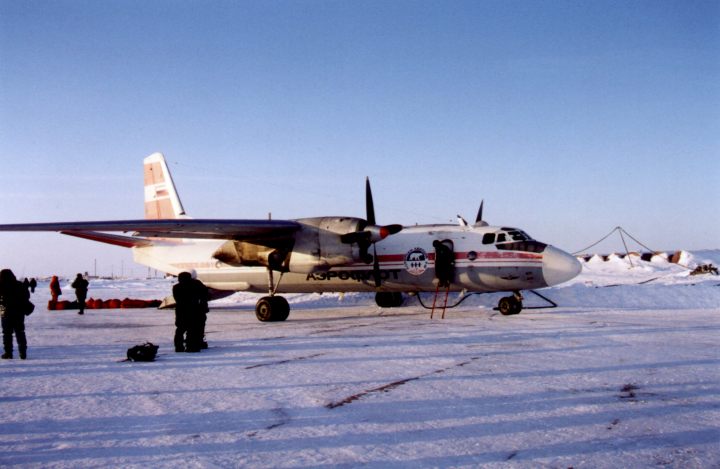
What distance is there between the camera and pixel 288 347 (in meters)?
11.2

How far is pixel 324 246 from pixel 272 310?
104 inches

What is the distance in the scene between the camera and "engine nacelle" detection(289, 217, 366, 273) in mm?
17406

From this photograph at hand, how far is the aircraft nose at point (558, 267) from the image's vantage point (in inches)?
680

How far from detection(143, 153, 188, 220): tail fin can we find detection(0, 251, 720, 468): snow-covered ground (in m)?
12.7

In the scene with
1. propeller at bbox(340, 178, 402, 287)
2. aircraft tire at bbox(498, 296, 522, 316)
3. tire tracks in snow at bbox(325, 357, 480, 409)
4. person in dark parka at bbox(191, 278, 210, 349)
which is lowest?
aircraft tire at bbox(498, 296, 522, 316)

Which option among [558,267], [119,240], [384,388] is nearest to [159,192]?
[119,240]

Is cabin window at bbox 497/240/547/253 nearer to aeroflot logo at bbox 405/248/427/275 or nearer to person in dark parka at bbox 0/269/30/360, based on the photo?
aeroflot logo at bbox 405/248/427/275

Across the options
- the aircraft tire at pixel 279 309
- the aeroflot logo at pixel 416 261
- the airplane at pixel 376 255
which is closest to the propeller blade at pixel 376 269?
the airplane at pixel 376 255

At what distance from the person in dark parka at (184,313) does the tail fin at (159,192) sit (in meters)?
14.5

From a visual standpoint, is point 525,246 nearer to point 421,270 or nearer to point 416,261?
point 421,270

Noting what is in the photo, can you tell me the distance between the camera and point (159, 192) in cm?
2570

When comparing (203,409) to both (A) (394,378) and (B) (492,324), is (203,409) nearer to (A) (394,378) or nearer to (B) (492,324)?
(A) (394,378)

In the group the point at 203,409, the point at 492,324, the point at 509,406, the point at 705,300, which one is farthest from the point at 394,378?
the point at 705,300

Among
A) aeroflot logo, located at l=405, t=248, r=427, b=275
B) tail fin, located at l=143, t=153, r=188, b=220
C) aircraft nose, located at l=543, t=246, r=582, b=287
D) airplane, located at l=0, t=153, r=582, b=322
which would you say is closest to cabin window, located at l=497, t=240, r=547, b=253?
airplane, located at l=0, t=153, r=582, b=322
